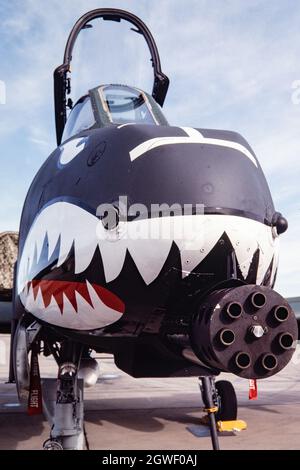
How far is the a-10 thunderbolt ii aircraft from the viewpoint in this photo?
7.39ft

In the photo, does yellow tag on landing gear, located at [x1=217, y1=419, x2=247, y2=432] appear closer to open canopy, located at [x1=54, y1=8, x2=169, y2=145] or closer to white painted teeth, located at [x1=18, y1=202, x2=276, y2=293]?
white painted teeth, located at [x1=18, y1=202, x2=276, y2=293]

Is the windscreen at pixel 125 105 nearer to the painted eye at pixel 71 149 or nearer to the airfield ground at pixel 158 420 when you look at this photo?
the painted eye at pixel 71 149

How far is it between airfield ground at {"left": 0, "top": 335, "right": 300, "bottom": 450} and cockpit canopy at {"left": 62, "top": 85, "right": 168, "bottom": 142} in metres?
3.32

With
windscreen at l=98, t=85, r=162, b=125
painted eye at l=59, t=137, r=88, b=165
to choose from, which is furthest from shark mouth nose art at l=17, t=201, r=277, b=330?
windscreen at l=98, t=85, r=162, b=125

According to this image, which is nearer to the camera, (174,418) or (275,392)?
(174,418)

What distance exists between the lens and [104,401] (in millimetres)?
8641

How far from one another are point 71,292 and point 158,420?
169 inches

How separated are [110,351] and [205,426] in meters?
2.37

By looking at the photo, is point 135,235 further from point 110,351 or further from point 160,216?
point 110,351

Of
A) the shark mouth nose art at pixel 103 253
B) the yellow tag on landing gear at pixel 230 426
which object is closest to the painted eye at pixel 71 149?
the shark mouth nose art at pixel 103 253

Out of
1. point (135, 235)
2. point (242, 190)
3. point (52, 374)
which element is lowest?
point (52, 374)

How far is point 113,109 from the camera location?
13.7ft

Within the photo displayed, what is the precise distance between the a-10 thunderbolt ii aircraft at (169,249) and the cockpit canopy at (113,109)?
776 mm
